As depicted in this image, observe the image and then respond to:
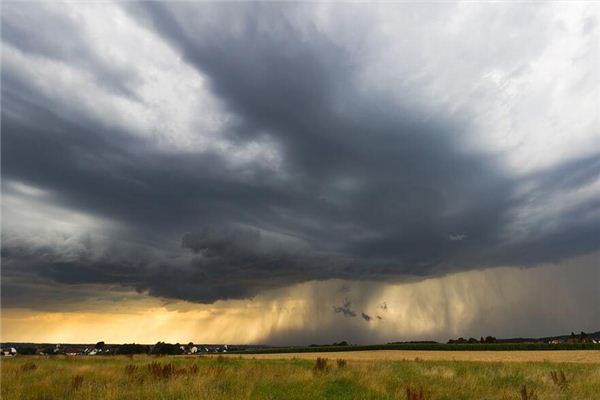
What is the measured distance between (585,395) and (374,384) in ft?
24.1

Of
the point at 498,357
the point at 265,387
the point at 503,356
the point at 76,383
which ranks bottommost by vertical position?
the point at 265,387

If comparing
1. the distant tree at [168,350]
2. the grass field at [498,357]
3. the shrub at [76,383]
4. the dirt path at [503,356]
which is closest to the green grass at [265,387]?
the shrub at [76,383]

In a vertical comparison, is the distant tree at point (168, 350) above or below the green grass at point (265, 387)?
above

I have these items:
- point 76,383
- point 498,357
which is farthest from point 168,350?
point 76,383

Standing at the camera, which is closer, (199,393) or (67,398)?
(199,393)

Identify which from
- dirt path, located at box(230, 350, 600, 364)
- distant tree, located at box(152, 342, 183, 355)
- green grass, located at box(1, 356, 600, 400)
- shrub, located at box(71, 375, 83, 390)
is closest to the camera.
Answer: green grass, located at box(1, 356, 600, 400)

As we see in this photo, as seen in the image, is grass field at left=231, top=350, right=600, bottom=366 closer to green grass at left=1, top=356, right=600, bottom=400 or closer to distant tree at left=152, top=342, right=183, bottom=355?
distant tree at left=152, top=342, right=183, bottom=355

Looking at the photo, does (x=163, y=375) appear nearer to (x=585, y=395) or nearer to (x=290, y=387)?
(x=290, y=387)

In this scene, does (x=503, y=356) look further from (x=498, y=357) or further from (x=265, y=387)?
(x=265, y=387)

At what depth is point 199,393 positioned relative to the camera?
11953 millimetres

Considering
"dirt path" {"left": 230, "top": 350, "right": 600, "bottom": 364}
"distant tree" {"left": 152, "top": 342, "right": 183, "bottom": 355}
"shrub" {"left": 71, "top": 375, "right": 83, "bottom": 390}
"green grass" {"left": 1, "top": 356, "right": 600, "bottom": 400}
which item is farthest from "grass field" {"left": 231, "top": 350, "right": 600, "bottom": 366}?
"shrub" {"left": 71, "top": 375, "right": 83, "bottom": 390}

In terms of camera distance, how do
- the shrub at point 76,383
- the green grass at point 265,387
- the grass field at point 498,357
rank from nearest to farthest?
the green grass at point 265,387 → the shrub at point 76,383 → the grass field at point 498,357

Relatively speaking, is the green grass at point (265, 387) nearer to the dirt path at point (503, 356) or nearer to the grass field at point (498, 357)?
the grass field at point (498, 357)

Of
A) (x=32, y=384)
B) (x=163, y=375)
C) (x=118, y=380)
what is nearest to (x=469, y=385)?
(x=163, y=375)
